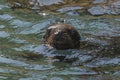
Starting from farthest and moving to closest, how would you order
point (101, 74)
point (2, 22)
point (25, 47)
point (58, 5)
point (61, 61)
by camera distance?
point (58, 5)
point (2, 22)
point (25, 47)
point (61, 61)
point (101, 74)

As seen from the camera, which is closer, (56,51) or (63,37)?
(63,37)

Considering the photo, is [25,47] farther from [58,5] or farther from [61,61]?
[58,5]

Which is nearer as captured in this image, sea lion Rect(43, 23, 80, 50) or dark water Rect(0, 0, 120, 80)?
dark water Rect(0, 0, 120, 80)

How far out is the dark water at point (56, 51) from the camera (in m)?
7.95

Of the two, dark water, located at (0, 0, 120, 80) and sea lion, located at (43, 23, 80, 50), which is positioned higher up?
sea lion, located at (43, 23, 80, 50)

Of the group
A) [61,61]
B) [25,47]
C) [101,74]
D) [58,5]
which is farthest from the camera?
[58,5]

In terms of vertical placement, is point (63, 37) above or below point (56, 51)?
above

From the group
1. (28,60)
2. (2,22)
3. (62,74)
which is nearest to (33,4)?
(2,22)

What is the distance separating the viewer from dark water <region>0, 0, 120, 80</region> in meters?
7.95

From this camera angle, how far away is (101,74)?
7832 mm

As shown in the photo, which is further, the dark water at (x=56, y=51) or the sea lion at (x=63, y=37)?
the sea lion at (x=63, y=37)

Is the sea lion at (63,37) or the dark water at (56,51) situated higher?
the sea lion at (63,37)

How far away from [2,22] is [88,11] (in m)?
2.36

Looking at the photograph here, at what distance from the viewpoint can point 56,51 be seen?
29.9 feet
